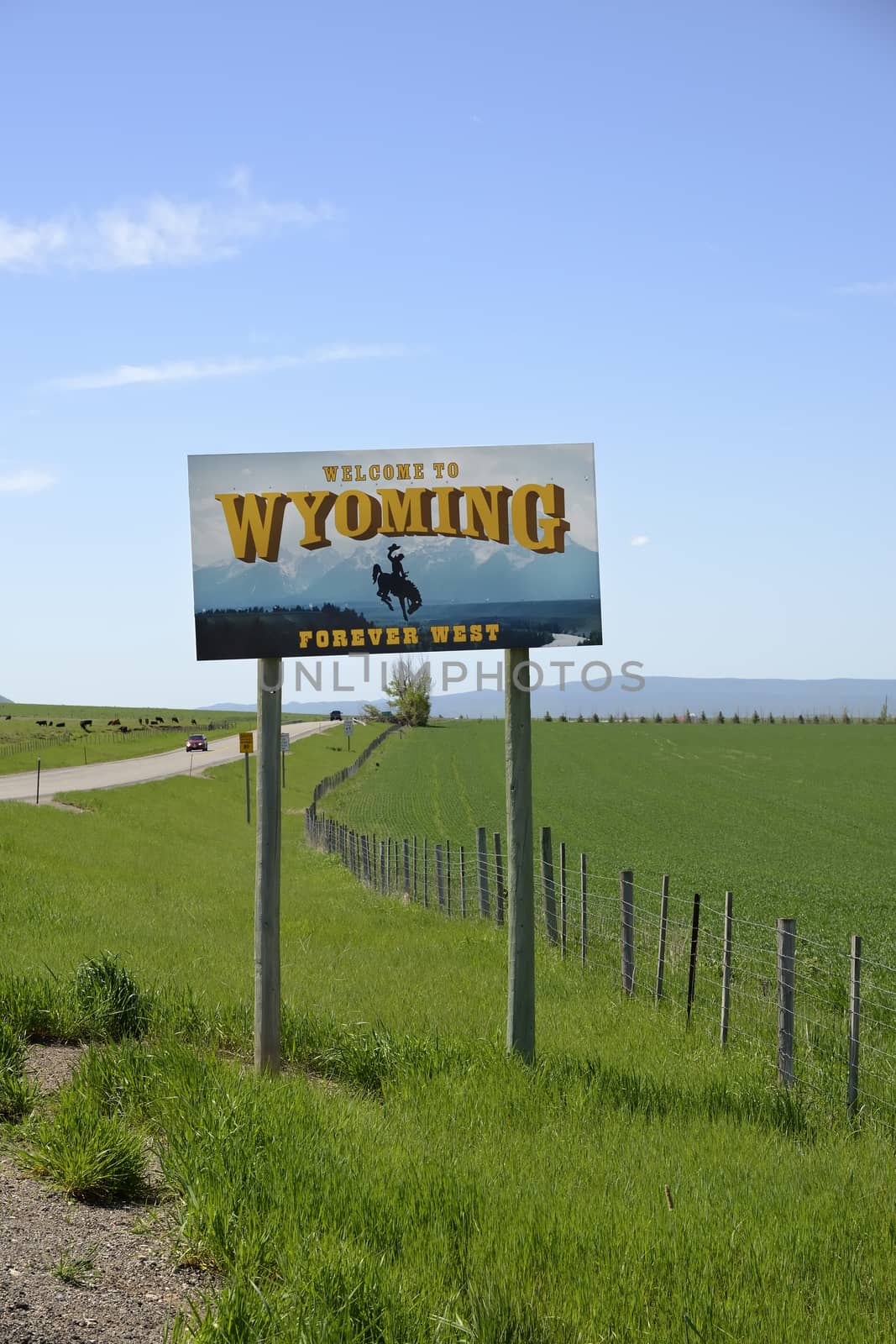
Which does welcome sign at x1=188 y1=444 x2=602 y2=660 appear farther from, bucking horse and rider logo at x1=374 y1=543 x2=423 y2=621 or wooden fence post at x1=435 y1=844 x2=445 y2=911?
wooden fence post at x1=435 y1=844 x2=445 y2=911

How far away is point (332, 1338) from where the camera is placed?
161 inches

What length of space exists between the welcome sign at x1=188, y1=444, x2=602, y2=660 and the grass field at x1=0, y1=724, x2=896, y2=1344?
2.90 m

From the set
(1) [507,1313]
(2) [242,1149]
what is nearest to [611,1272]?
(1) [507,1313]

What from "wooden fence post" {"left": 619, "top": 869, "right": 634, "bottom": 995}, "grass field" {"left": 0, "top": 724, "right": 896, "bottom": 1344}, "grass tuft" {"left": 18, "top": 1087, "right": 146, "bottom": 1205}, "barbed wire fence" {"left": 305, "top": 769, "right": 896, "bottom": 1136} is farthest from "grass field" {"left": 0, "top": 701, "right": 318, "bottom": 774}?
"grass tuft" {"left": 18, "top": 1087, "right": 146, "bottom": 1205}

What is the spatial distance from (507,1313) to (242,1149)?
5.57ft

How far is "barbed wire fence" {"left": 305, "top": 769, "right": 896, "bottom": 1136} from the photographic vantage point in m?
8.86

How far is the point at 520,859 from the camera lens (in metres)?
8.33

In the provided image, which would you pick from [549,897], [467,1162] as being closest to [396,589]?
[467,1162]

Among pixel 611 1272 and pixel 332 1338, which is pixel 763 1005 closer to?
pixel 611 1272

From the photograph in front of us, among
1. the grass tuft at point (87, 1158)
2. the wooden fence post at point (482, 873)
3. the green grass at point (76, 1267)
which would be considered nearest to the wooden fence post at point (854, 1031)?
the grass tuft at point (87, 1158)

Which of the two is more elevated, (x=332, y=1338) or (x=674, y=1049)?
(x=332, y=1338)

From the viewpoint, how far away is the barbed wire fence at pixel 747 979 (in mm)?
8859

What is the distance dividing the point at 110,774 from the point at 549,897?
46.9 m

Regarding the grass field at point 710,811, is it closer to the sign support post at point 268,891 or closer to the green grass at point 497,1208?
the sign support post at point 268,891
